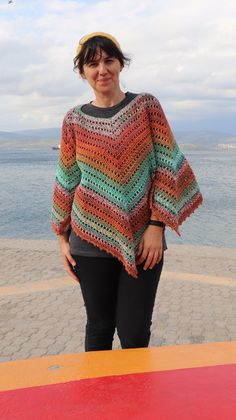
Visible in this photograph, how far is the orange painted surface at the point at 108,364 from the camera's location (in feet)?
5.36

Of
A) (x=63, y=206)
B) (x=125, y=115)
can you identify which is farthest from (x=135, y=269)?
(x=125, y=115)

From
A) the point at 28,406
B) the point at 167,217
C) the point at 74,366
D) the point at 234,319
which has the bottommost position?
the point at 234,319

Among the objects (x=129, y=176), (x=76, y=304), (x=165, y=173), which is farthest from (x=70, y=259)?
(x=76, y=304)

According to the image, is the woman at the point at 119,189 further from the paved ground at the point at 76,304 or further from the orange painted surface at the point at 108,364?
the paved ground at the point at 76,304

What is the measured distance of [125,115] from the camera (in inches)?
84.4

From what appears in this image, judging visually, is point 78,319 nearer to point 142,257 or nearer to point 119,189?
point 142,257

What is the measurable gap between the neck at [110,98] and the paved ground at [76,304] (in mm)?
2569

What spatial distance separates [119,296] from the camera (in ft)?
7.32

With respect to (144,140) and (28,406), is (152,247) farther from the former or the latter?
(28,406)

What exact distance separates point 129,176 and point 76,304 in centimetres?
374

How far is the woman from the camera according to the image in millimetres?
2131

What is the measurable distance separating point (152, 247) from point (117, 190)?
30 cm

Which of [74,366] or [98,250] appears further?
[98,250]

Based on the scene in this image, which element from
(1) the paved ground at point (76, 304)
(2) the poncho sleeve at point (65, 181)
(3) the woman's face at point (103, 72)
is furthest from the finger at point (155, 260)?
(1) the paved ground at point (76, 304)
